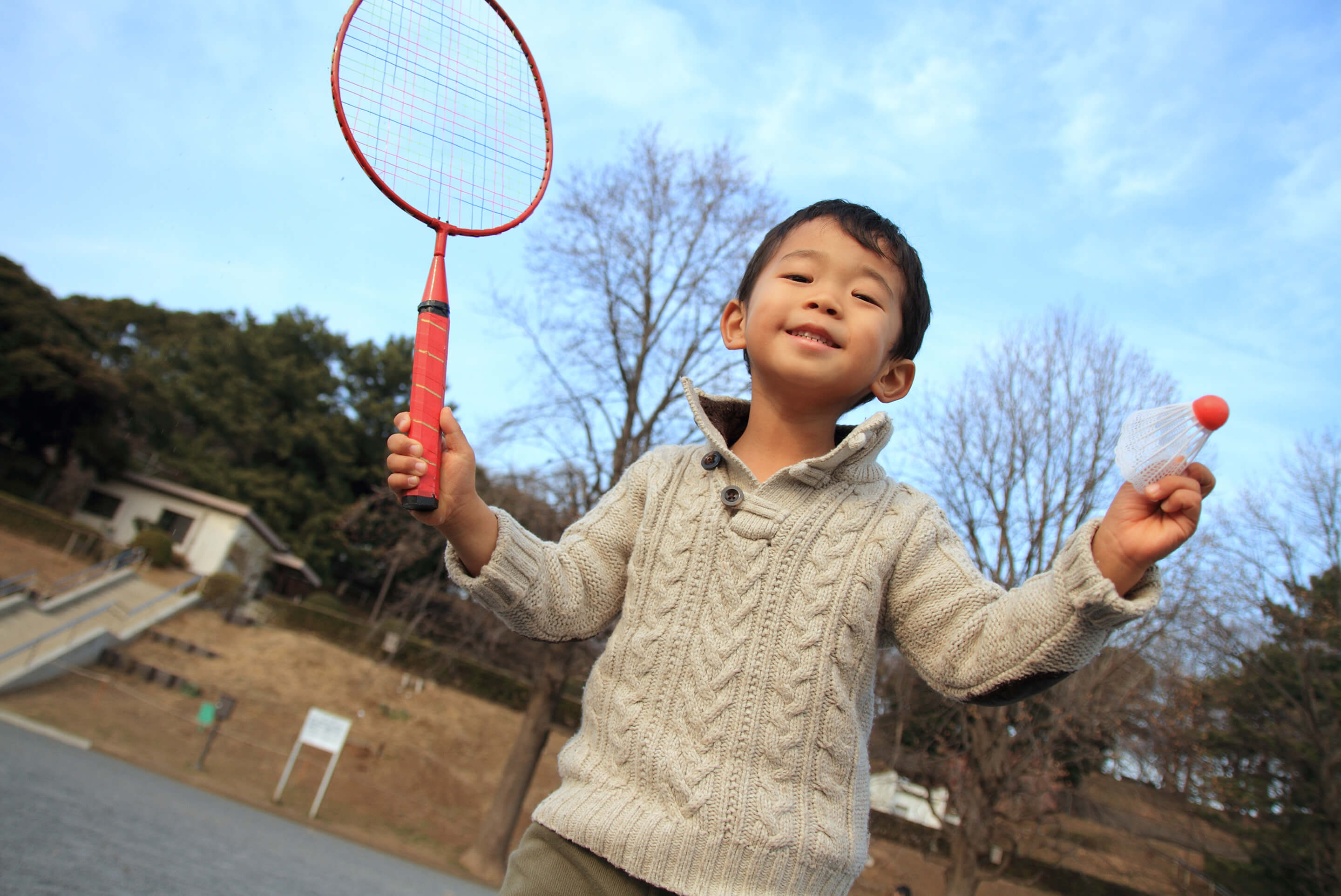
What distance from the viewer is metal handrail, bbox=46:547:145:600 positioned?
23.5m

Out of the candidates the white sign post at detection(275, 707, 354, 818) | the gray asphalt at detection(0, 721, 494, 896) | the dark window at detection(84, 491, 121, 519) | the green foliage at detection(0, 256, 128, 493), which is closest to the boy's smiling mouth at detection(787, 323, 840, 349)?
the gray asphalt at detection(0, 721, 494, 896)

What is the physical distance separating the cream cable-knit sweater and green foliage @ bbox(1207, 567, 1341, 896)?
1745cm

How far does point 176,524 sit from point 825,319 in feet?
123

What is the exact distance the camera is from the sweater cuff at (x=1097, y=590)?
140cm

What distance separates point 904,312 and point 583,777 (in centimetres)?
136

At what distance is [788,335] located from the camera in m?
2.04

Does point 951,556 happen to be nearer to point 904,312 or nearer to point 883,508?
point 883,508

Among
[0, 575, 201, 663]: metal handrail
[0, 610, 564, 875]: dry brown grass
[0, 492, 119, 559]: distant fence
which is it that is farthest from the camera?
A: [0, 492, 119, 559]: distant fence

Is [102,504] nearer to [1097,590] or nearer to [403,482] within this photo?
[403,482]

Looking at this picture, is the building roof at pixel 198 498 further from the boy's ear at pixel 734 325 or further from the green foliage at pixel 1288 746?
the boy's ear at pixel 734 325

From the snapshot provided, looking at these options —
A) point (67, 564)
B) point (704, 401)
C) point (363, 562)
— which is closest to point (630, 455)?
point (704, 401)

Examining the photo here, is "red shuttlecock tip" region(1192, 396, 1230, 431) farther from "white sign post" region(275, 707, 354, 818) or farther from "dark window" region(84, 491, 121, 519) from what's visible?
"dark window" region(84, 491, 121, 519)

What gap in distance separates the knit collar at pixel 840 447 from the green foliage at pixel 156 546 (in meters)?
33.3

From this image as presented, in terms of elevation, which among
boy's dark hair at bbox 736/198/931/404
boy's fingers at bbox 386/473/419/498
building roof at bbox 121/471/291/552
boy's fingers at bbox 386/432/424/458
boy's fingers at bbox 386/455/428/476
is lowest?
boy's fingers at bbox 386/473/419/498
